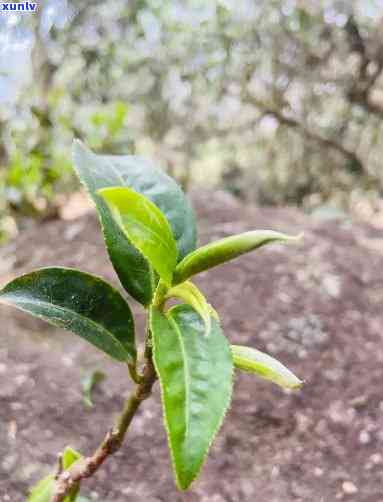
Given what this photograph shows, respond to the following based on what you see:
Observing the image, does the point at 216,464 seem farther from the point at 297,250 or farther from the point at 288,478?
the point at 297,250

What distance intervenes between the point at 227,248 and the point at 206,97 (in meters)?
4.51

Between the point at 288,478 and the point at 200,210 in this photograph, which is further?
the point at 200,210

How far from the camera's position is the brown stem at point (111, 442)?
89 centimetres

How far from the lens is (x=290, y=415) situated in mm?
1727

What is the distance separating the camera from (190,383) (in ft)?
2.48

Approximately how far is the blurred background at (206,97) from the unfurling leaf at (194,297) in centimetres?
240

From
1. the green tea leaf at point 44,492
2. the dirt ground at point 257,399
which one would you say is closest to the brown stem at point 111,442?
the green tea leaf at point 44,492

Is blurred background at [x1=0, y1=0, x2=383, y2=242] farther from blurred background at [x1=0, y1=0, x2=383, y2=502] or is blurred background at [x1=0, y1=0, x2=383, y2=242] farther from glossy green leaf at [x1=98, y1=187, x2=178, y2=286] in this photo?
glossy green leaf at [x1=98, y1=187, x2=178, y2=286]

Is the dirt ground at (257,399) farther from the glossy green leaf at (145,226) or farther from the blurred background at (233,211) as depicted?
the glossy green leaf at (145,226)

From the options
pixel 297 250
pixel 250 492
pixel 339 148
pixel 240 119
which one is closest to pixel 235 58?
pixel 240 119

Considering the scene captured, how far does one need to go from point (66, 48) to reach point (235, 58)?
136cm

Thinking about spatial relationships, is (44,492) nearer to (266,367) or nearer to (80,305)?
(80,305)

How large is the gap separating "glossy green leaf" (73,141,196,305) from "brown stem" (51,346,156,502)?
4.6 inches

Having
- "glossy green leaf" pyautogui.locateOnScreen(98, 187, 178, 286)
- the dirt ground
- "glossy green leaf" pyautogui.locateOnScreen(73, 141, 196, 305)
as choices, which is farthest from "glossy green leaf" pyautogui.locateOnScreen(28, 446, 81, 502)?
"glossy green leaf" pyautogui.locateOnScreen(98, 187, 178, 286)
